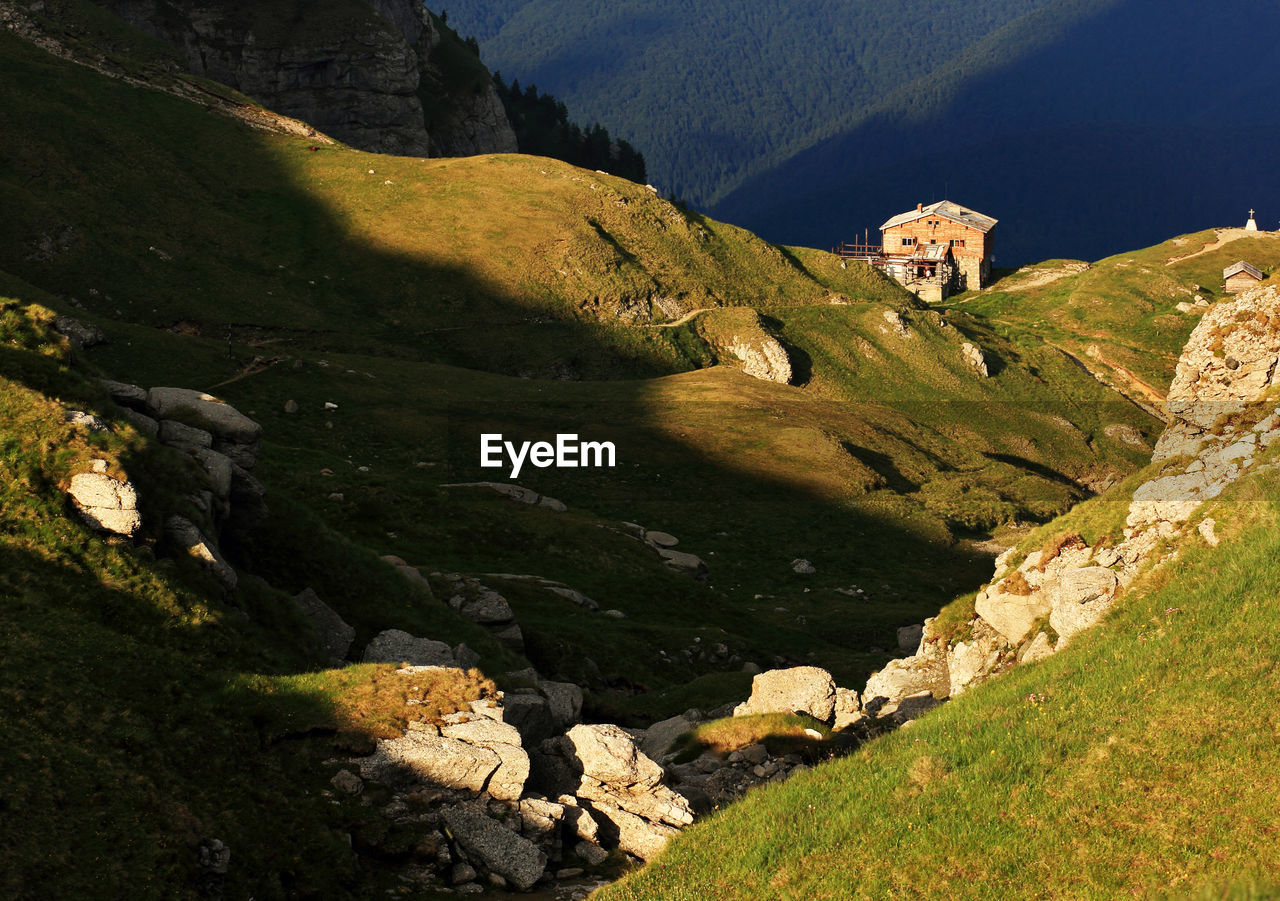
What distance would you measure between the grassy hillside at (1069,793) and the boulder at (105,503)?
57.3 feet

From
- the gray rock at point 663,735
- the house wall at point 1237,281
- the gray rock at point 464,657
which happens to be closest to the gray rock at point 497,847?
the gray rock at point 663,735

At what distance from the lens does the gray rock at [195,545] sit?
29.4 metres

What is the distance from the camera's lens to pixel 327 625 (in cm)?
3631

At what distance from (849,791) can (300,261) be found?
385ft

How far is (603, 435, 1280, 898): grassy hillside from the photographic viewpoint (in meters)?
14.7

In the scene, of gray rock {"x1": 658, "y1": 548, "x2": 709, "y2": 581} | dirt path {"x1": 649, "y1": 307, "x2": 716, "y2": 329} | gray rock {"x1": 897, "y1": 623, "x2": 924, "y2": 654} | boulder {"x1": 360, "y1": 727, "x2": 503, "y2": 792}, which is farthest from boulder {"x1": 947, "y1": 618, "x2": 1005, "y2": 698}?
dirt path {"x1": 649, "y1": 307, "x2": 716, "y2": 329}

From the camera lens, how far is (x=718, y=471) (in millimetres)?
94875

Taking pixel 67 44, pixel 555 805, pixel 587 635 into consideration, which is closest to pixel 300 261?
pixel 67 44

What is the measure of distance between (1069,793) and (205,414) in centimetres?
3459

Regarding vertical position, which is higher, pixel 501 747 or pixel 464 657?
pixel 501 747

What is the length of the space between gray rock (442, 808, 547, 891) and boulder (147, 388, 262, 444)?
22.7m

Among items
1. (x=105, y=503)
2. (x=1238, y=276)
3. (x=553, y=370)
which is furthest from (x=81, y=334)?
(x=1238, y=276)

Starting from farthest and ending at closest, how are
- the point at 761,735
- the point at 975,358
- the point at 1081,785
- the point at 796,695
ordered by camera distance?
the point at 975,358 → the point at 796,695 → the point at 761,735 → the point at 1081,785

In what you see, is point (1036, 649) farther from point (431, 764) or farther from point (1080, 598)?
point (431, 764)
